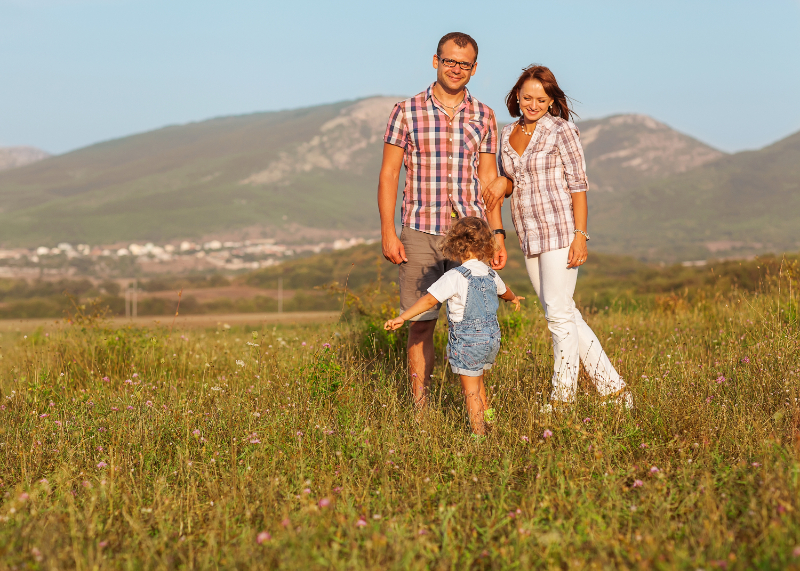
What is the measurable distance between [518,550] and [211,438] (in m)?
2.17

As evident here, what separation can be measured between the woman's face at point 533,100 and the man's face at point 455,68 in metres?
0.37

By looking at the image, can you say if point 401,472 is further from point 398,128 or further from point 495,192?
point 398,128

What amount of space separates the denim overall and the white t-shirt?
25mm

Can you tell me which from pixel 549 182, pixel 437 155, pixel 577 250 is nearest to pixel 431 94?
pixel 437 155

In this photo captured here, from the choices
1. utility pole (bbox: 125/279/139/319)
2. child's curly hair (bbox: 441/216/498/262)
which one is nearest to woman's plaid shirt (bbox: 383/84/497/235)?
child's curly hair (bbox: 441/216/498/262)

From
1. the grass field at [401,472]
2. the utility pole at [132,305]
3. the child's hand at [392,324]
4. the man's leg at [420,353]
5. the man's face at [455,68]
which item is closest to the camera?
the grass field at [401,472]

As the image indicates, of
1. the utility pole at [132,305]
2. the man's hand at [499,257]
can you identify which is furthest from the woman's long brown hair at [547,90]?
the utility pole at [132,305]

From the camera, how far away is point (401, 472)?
3604mm

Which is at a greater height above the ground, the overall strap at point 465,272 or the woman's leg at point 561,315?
the overall strap at point 465,272

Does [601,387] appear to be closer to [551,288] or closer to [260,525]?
[551,288]

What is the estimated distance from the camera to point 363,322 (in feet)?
25.1

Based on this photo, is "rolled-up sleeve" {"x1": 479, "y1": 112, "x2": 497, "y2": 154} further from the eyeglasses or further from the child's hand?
the child's hand

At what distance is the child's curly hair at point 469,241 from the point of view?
4250 millimetres

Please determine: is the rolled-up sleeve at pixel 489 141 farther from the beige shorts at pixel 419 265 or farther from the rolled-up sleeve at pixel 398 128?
the beige shorts at pixel 419 265
